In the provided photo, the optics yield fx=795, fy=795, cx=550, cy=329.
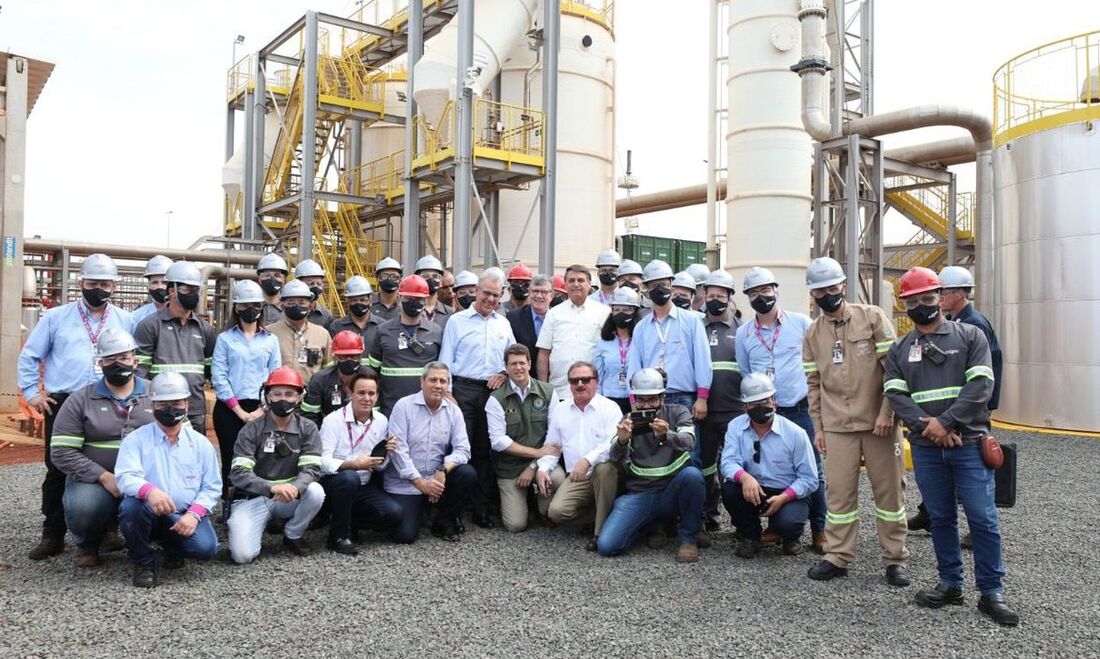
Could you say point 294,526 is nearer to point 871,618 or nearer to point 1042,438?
point 871,618

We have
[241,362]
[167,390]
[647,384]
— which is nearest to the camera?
[167,390]

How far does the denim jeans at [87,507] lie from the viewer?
561 centimetres

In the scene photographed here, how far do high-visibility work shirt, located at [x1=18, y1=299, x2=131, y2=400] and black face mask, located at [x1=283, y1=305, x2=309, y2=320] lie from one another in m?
1.46

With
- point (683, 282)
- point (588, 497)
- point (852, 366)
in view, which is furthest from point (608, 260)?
point (852, 366)

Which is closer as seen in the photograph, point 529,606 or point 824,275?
point 529,606

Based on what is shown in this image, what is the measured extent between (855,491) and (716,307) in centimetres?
223

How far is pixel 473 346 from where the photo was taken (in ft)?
24.3

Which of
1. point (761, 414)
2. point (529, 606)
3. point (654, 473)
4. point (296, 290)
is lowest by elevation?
point (529, 606)

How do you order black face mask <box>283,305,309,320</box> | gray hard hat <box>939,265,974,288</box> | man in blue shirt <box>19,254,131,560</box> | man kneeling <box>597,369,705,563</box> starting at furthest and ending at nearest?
black face mask <box>283,305,309,320</box> < gray hard hat <box>939,265,974,288</box> < man in blue shirt <box>19,254,131,560</box> < man kneeling <box>597,369,705,563</box>

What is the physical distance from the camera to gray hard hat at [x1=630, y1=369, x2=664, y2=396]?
20.5ft

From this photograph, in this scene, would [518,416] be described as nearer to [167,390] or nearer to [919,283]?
[167,390]

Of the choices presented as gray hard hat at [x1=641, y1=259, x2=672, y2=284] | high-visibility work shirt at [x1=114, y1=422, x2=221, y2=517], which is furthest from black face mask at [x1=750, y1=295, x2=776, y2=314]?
high-visibility work shirt at [x1=114, y1=422, x2=221, y2=517]

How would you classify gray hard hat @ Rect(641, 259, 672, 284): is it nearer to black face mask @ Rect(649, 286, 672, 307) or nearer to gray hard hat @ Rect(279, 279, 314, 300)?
black face mask @ Rect(649, 286, 672, 307)

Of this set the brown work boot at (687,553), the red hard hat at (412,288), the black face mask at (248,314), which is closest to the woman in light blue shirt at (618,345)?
the brown work boot at (687,553)
